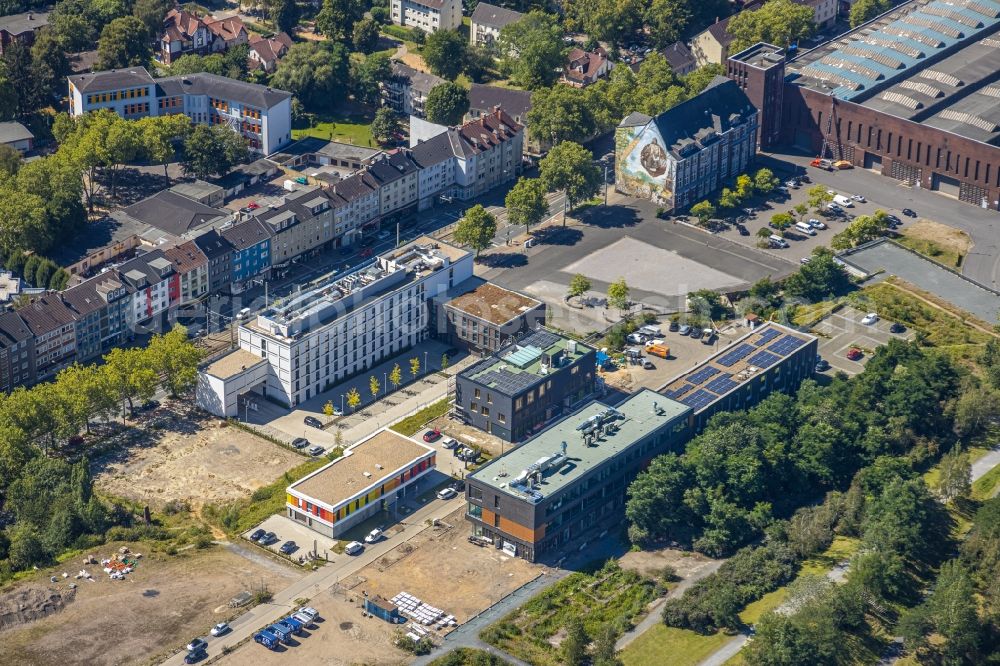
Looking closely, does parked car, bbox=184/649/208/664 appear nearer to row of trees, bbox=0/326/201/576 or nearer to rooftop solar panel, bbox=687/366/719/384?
row of trees, bbox=0/326/201/576

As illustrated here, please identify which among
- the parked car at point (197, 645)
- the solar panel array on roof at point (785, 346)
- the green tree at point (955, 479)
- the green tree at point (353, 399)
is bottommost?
the parked car at point (197, 645)

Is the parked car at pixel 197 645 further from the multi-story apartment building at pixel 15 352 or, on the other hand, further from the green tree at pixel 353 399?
the multi-story apartment building at pixel 15 352

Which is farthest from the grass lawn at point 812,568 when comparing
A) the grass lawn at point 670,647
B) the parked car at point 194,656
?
the parked car at point 194,656

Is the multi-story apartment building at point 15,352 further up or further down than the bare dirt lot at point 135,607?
further up

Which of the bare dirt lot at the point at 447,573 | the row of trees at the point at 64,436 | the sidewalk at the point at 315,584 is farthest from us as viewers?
the row of trees at the point at 64,436

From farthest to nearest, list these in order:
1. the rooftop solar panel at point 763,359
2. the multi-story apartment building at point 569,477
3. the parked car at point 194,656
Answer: the rooftop solar panel at point 763,359, the multi-story apartment building at point 569,477, the parked car at point 194,656

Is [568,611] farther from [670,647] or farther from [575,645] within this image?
[670,647]

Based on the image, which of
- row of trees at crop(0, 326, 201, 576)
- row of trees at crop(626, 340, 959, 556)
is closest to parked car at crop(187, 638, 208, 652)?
row of trees at crop(0, 326, 201, 576)
